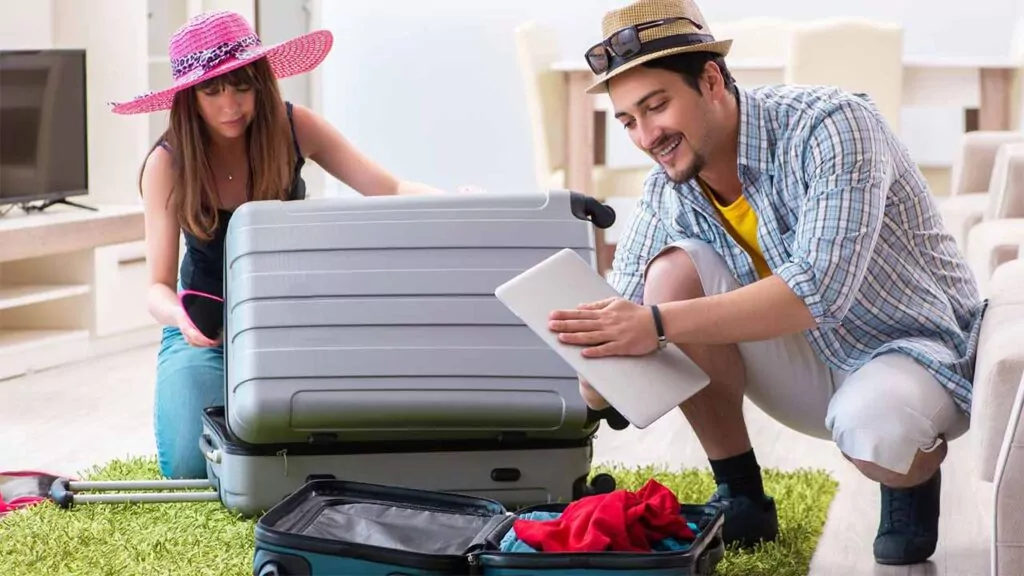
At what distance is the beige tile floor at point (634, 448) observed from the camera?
2.27 meters

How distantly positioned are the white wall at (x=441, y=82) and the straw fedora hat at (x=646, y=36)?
4717 millimetres

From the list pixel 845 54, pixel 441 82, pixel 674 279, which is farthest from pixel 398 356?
pixel 441 82

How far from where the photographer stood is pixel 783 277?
1946 millimetres

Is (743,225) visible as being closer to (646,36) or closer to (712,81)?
(712,81)

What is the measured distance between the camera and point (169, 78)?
545 centimetres

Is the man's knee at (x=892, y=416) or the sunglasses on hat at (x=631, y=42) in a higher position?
the sunglasses on hat at (x=631, y=42)

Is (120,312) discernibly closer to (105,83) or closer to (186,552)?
(105,83)

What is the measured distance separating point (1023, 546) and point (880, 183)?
1.64ft

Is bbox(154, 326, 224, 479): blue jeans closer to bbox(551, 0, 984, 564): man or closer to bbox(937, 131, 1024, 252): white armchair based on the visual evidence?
bbox(551, 0, 984, 564): man

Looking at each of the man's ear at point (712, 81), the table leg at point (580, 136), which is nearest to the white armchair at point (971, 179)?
the table leg at point (580, 136)

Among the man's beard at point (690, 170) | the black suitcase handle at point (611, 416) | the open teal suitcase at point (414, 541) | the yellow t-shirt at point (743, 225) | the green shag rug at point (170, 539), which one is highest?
the man's beard at point (690, 170)

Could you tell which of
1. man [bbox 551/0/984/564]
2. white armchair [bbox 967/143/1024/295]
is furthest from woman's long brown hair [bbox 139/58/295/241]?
white armchair [bbox 967/143/1024/295]

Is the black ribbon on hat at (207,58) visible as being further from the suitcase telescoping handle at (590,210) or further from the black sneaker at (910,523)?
the black sneaker at (910,523)

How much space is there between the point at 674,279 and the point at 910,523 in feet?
1.61
